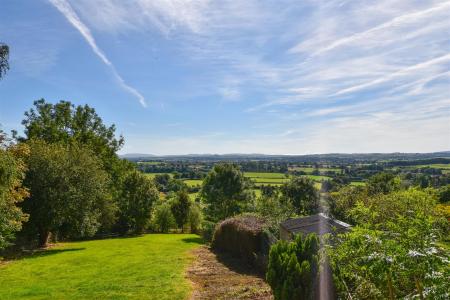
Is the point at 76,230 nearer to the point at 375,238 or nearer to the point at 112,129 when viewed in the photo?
the point at 112,129

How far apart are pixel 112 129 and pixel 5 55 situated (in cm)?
3305

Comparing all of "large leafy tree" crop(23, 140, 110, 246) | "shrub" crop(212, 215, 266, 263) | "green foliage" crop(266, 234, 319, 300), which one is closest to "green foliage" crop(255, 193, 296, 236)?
"shrub" crop(212, 215, 266, 263)

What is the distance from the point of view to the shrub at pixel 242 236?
22.8 metres

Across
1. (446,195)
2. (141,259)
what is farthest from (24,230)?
(446,195)

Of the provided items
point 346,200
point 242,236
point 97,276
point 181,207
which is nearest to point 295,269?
point 97,276

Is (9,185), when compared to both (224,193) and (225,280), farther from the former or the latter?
(224,193)

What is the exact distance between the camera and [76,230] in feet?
107

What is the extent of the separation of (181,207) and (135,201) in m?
8.72

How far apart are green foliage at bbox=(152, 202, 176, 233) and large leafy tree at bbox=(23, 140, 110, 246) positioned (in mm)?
22433

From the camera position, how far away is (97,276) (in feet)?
62.5

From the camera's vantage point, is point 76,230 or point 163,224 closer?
point 76,230

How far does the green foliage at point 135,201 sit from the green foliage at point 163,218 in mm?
4904

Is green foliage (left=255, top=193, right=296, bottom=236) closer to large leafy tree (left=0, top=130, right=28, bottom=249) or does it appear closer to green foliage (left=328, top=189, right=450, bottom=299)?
large leafy tree (left=0, top=130, right=28, bottom=249)

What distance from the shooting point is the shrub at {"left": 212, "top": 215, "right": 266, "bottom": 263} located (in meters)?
22.8
